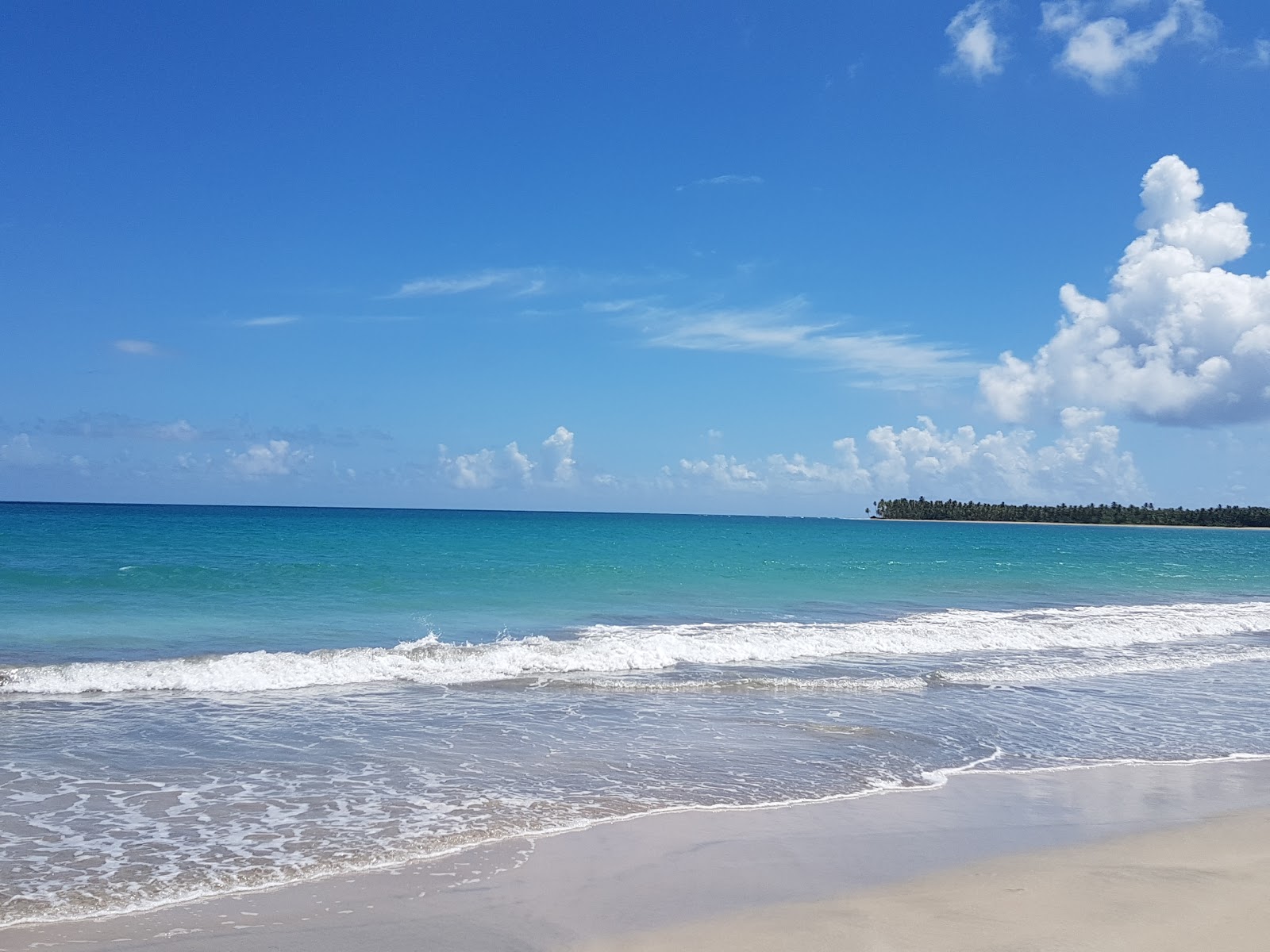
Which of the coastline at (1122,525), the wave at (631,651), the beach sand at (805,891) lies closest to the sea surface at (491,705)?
the wave at (631,651)

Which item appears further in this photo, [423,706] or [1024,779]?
[423,706]

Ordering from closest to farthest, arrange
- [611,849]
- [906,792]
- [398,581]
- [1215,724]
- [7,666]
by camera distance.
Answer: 1. [611,849]
2. [906,792]
3. [1215,724]
4. [7,666]
5. [398,581]

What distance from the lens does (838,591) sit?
31.8 metres

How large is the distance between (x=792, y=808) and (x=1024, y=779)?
287 cm

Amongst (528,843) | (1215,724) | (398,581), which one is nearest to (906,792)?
(528,843)

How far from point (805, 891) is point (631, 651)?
36.2 feet

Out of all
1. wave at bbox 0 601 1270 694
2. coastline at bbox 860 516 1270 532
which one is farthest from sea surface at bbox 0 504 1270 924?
coastline at bbox 860 516 1270 532

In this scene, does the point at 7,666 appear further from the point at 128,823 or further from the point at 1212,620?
the point at 1212,620

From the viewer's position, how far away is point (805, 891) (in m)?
6.44

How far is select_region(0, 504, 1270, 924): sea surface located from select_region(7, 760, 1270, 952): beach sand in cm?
52

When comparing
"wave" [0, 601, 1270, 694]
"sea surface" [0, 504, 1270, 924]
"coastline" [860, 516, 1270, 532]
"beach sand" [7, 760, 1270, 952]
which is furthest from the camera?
"coastline" [860, 516, 1270, 532]

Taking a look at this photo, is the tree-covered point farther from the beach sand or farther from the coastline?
the beach sand

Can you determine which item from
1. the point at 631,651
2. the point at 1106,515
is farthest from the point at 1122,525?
the point at 631,651

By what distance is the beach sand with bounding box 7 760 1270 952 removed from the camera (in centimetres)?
562
